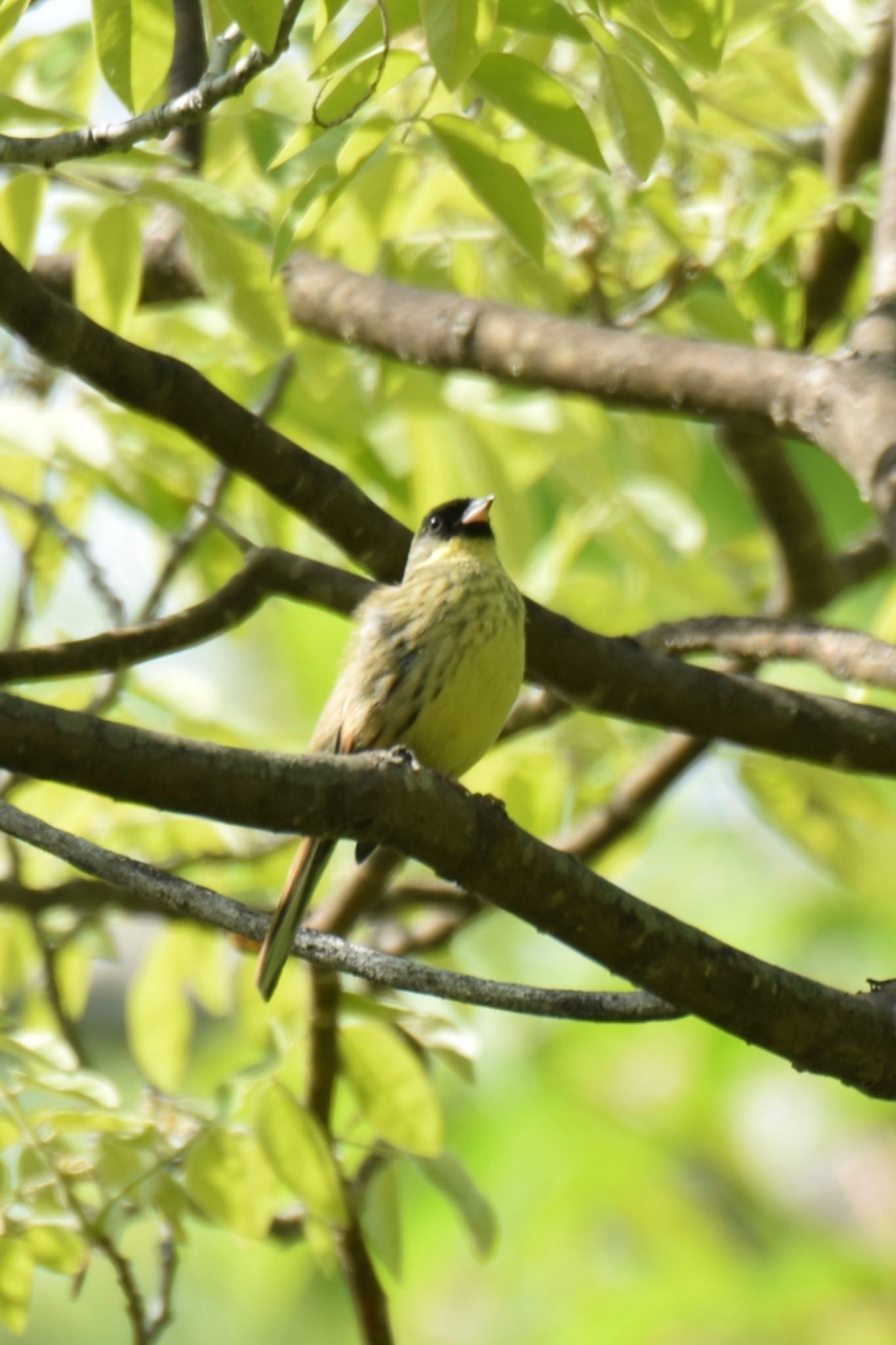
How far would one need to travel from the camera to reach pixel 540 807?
457 centimetres

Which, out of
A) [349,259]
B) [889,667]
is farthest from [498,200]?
[889,667]

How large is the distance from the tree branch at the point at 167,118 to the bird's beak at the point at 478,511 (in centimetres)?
188

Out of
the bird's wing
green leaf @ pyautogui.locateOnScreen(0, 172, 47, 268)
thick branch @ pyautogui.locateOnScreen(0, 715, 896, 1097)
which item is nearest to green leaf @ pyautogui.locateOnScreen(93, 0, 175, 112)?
green leaf @ pyautogui.locateOnScreen(0, 172, 47, 268)

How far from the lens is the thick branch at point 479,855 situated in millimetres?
1997

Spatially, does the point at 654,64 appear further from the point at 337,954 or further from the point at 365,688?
the point at 365,688

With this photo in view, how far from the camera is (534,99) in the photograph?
8.38ft

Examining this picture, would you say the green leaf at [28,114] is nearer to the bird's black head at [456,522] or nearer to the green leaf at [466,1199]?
the bird's black head at [456,522]

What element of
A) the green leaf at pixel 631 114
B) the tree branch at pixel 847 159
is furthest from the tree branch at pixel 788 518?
the green leaf at pixel 631 114

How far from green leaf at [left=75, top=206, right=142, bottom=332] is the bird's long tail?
1170 millimetres

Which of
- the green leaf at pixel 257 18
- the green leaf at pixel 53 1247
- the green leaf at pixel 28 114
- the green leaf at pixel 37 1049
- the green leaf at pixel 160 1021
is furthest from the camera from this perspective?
the green leaf at pixel 160 1021

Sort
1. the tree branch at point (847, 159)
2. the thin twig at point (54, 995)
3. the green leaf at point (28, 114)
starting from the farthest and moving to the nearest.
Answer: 1. the tree branch at point (847, 159)
2. the thin twig at point (54, 995)
3. the green leaf at point (28, 114)

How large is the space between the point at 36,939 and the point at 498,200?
93.7 inches

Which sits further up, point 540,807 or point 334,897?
point 540,807

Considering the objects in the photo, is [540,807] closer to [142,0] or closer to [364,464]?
[364,464]
